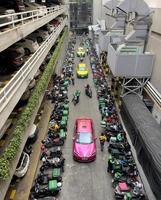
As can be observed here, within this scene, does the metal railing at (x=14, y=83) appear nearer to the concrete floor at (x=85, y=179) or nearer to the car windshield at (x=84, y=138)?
the car windshield at (x=84, y=138)

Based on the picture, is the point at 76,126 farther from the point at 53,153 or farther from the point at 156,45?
the point at 156,45

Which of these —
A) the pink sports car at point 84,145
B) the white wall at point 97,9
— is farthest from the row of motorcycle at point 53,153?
the white wall at point 97,9

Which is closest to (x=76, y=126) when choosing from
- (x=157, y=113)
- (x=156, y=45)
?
(x=157, y=113)

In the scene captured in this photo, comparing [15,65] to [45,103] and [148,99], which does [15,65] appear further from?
[148,99]

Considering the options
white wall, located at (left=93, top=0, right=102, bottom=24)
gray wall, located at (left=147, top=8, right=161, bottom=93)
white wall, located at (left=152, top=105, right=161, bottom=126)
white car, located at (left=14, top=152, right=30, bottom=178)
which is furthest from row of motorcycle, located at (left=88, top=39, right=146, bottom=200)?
white wall, located at (left=93, top=0, right=102, bottom=24)

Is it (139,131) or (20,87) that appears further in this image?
(139,131)

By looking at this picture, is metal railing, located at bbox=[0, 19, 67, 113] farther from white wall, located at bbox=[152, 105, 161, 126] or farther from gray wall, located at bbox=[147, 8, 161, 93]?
white wall, located at bbox=[152, 105, 161, 126]

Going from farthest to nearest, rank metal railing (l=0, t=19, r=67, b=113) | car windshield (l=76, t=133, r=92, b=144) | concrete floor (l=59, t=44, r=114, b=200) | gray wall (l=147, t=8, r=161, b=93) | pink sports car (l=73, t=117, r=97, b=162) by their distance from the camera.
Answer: gray wall (l=147, t=8, r=161, b=93), car windshield (l=76, t=133, r=92, b=144), pink sports car (l=73, t=117, r=97, b=162), concrete floor (l=59, t=44, r=114, b=200), metal railing (l=0, t=19, r=67, b=113)

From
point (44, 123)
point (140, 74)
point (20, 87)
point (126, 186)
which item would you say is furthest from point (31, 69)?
point (140, 74)
